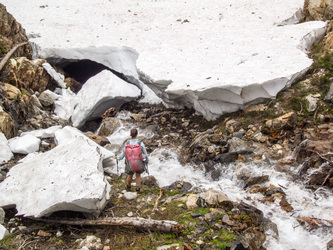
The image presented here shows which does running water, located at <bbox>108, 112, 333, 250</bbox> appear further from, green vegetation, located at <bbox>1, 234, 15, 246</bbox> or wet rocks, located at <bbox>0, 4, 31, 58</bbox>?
wet rocks, located at <bbox>0, 4, 31, 58</bbox>

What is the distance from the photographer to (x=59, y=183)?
503cm

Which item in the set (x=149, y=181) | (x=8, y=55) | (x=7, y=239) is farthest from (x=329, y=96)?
(x=8, y=55)

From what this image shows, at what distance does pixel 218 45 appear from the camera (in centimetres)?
1153

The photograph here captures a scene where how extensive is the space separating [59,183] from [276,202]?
4085mm

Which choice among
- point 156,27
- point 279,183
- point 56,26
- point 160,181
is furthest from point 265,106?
point 56,26

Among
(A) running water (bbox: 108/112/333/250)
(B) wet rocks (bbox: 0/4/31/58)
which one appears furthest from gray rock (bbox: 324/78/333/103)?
(B) wet rocks (bbox: 0/4/31/58)

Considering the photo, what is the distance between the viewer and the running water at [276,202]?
4137 mm

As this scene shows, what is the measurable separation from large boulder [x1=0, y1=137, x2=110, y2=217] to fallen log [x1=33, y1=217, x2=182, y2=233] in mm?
187

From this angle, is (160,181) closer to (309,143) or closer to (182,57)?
(309,143)

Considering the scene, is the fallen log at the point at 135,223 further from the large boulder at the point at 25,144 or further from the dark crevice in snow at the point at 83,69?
the dark crevice in snow at the point at 83,69

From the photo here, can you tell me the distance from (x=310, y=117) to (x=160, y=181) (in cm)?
415

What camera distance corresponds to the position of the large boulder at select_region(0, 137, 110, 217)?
461 centimetres

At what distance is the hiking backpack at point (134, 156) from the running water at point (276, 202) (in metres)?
1.39

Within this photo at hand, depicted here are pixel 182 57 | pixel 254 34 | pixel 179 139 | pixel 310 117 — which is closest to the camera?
pixel 310 117
